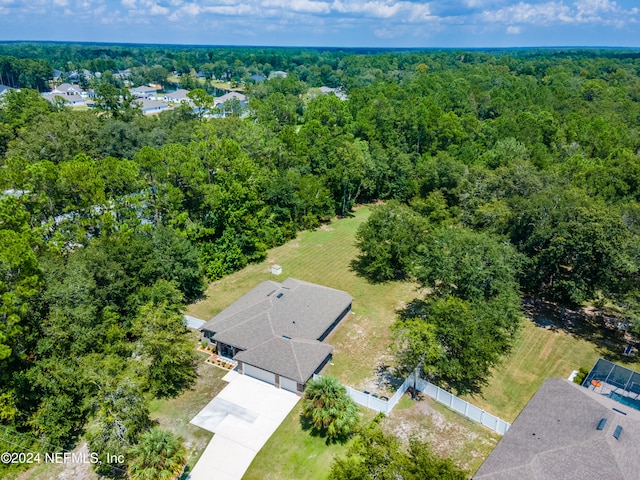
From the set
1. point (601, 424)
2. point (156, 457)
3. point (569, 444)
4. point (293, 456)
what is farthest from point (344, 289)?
point (156, 457)

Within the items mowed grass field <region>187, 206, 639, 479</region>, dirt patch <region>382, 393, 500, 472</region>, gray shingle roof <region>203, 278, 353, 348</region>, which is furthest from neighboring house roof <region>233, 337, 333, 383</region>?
dirt patch <region>382, 393, 500, 472</region>

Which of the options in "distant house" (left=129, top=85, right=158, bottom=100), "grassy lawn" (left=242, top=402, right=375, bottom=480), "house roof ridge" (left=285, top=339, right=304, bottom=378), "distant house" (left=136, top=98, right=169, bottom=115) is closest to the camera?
"grassy lawn" (left=242, top=402, right=375, bottom=480)

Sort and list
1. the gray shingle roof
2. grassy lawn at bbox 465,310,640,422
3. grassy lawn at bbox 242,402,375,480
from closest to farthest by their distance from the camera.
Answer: grassy lawn at bbox 242,402,375,480 < grassy lawn at bbox 465,310,640,422 < the gray shingle roof

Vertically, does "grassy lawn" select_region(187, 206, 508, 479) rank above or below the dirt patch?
below

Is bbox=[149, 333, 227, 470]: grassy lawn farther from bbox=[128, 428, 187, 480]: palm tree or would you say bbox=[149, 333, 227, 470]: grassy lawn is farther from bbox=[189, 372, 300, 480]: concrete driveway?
bbox=[128, 428, 187, 480]: palm tree

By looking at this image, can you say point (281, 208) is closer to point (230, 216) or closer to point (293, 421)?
point (230, 216)

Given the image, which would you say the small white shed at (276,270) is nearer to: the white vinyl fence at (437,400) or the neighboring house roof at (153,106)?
the white vinyl fence at (437,400)
